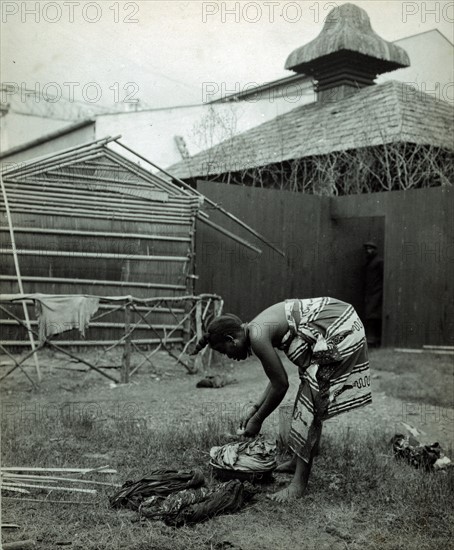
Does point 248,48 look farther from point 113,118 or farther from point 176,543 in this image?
point 113,118

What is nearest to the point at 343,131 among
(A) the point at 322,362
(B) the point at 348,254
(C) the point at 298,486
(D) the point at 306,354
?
(B) the point at 348,254

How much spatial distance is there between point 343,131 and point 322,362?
1090 centimetres

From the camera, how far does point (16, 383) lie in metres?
9.09

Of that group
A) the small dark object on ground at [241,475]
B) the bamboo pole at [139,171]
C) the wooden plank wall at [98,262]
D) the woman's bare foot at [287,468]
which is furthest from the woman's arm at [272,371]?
the bamboo pole at [139,171]

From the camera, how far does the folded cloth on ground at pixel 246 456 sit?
504 cm

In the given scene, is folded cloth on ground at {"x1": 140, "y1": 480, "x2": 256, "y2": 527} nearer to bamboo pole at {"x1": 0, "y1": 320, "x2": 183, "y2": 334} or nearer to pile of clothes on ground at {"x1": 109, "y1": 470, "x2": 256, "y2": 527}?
pile of clothes on ground at {"x1": 109, "y1": 470, "x2": 256, "y2": 527}

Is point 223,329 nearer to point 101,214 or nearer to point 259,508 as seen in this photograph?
point 259,508

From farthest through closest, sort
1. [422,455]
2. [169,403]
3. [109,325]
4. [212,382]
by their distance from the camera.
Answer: [109,325] < [212,382] < [169,403] < [422,455]

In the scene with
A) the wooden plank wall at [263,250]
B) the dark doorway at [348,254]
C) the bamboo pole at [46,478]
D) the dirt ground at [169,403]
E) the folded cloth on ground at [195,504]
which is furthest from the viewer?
the dark doorway at [348,254]

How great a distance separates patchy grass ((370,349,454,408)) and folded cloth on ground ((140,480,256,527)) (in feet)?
14.3

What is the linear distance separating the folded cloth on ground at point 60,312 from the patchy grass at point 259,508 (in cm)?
230

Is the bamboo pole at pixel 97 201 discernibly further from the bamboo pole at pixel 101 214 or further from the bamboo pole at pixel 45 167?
the bamboo pole at pixel 45 167

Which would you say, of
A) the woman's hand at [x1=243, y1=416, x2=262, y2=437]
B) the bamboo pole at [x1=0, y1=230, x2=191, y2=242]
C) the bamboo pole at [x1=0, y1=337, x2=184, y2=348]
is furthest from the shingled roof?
the woman's hand at [x1=243, y1=416, x2=262, y2=437]

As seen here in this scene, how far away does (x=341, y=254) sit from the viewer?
13.5 m
